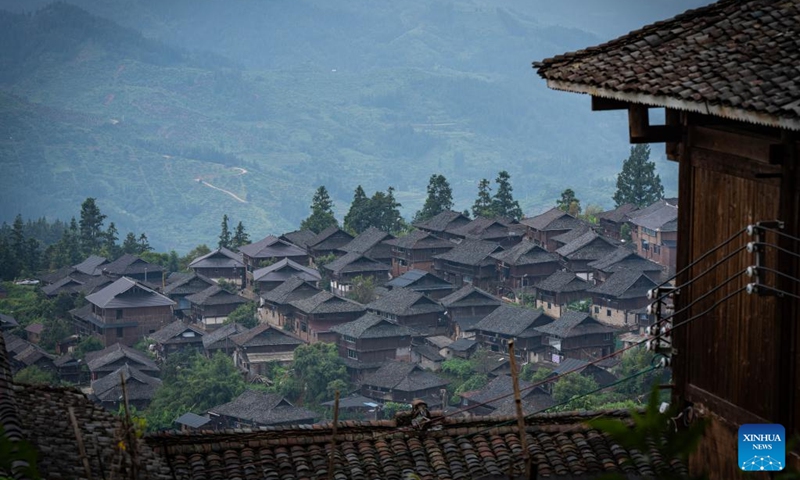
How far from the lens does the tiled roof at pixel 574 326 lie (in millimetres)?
27750

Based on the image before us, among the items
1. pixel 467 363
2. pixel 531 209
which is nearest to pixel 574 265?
pixel 467 363

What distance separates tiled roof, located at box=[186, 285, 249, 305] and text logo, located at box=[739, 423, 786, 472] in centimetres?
3038

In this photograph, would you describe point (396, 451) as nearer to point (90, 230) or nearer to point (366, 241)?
point (366, 241)

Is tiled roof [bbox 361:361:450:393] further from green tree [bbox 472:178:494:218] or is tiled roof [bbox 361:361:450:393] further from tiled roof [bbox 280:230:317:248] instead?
green tree [bbox 472:178:494:218]

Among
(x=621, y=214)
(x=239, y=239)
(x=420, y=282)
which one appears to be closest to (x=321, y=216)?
(x=239, y=239)

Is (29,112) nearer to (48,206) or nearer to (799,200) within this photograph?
(48,206)

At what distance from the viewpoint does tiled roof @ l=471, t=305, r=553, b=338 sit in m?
28.8

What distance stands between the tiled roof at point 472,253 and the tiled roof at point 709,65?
29.8 meters

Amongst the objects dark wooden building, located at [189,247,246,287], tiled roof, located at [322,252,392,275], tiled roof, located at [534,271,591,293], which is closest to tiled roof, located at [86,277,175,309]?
dark wooden building, located at [189,247,246,287]

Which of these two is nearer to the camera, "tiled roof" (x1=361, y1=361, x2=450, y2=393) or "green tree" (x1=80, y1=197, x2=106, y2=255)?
"tiled roof" (x1=361, y1=361, x2=450, y2=393)

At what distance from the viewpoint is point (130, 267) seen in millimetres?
37125

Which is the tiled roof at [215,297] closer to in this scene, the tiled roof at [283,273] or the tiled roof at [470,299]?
the tiled roof at [283,273]

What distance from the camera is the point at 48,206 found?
318ft

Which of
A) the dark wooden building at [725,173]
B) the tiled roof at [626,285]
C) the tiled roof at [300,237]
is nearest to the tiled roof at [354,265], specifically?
the tiled roof at [300,237]
